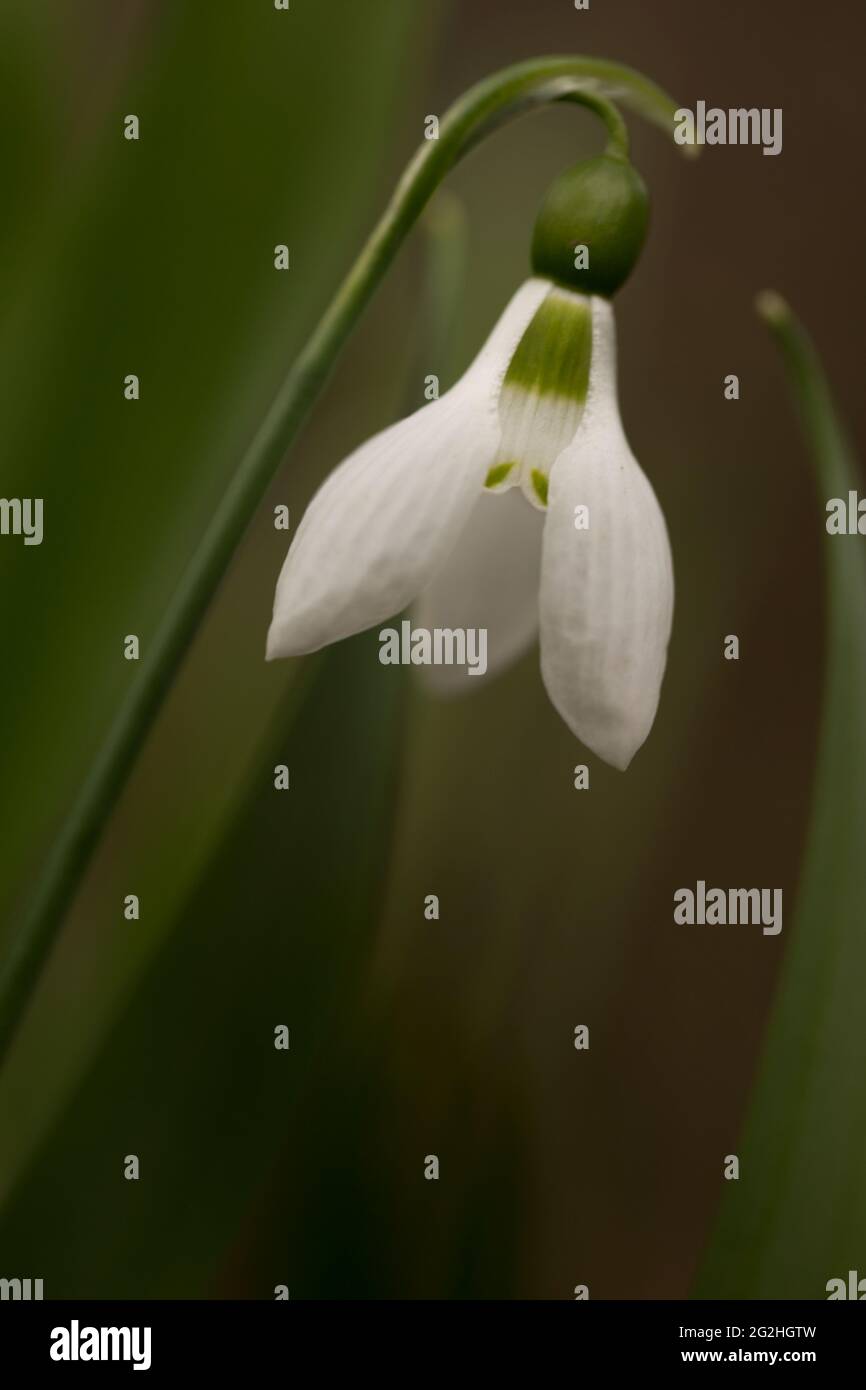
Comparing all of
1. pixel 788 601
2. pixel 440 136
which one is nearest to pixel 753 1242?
pixel 440 136

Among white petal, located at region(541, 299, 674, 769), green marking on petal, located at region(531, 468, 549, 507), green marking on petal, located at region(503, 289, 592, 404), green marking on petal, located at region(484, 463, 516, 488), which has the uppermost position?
green marking on petal, located at region(503, 289, 592, 404)

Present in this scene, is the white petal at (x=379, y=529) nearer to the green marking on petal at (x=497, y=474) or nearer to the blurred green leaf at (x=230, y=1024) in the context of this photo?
the green marking on petal at (x=497, y=474)

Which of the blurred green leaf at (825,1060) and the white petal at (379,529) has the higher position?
the white petal at (379,529)

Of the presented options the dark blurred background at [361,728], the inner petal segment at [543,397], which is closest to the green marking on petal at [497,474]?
the inner petal segment at [543,397]

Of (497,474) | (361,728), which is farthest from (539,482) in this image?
(361,728)

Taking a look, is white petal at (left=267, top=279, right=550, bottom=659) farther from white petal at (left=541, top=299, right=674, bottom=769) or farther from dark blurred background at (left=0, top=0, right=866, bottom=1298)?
dark blurred background at (left=0, top=0, right=866, bottom=1298)

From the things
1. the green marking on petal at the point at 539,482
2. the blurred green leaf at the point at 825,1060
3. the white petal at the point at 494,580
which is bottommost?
the blurred green leaf at the point at 825,1060

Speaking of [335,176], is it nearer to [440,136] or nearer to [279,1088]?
[440,136]

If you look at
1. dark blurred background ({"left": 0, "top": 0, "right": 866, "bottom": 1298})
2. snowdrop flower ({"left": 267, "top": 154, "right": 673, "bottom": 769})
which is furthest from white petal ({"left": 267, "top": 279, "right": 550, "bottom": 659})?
dark blurred background ({"left": 0, "top": 0, "right": 866, "bottom": 1298})
